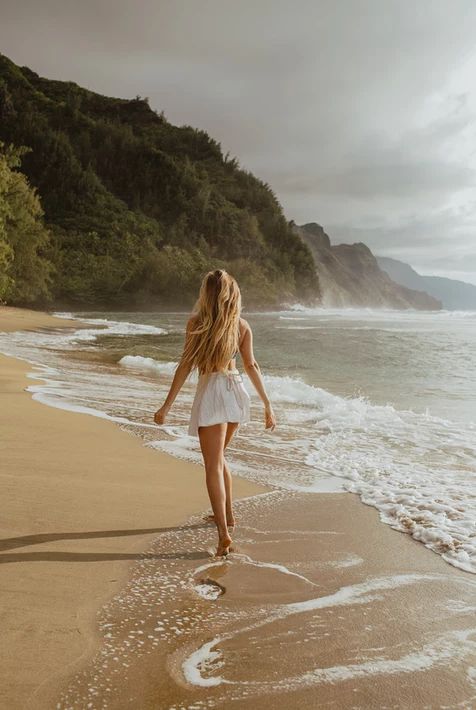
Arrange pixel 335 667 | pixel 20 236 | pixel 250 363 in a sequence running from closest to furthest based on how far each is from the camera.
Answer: pixel 335 667 < pixel 250 363 < pixel 20 236

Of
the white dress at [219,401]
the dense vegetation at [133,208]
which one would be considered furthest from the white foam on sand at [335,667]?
the dense vegetation at [133,208]

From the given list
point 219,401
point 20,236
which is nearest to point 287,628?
point 219,401

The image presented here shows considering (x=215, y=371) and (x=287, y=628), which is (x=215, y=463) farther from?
(x=287, y=628)

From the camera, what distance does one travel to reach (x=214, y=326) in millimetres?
3896

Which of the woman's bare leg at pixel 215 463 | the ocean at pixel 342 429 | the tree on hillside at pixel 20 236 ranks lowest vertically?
the ocean at pixel 342 429

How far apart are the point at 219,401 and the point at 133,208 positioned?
11917 centimetres

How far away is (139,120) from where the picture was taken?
15075 cm

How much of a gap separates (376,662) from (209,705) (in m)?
0.84

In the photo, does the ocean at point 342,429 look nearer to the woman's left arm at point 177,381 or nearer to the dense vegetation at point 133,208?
the woman's left arm at point 177,381

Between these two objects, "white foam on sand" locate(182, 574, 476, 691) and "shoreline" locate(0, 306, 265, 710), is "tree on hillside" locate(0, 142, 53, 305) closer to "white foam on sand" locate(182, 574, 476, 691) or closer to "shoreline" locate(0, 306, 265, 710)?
"shoreline" locate(0, 306, 265, 710)

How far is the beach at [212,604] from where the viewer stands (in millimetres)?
2346

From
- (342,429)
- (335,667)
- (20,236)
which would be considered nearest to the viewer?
(335,667)

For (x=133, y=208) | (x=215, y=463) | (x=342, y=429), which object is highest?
(x=133, y=208)

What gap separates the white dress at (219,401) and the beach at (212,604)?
89cm
